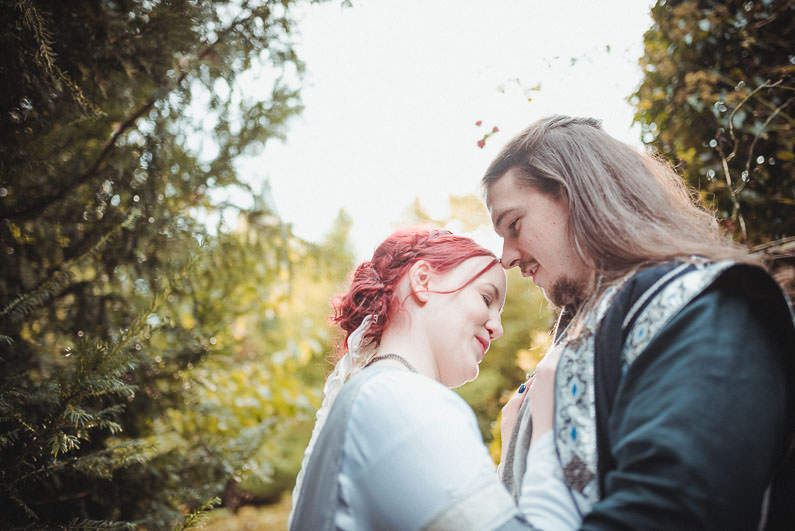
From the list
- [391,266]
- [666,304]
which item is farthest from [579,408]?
[391,266]

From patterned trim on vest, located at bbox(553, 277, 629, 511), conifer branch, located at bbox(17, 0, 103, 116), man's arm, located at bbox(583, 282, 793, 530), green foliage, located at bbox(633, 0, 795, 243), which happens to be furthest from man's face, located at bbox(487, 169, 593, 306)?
conifer branch, located at bbox(17, 0, 103, 116)

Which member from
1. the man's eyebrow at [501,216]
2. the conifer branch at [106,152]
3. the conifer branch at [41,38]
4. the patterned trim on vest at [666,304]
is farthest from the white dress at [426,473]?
the conifer branch at [106,152]

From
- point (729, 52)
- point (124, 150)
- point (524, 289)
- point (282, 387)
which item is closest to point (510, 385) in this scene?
point (524, 289)

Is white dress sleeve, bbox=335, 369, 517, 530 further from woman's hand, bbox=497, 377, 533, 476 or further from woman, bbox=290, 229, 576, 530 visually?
woman's hand, bbox=497, 377, 533, 476

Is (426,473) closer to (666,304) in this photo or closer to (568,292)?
(666,304)

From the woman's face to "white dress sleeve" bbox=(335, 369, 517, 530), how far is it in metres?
0.46

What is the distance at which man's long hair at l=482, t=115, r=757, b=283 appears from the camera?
1370 millimetres

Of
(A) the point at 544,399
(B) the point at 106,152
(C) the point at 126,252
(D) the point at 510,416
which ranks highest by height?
(B) the point at 106,152

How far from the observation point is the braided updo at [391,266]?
72.4 inches

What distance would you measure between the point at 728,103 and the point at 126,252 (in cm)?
309

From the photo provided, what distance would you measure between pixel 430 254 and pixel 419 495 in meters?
0.98

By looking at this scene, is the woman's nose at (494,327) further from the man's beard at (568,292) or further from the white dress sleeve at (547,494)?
the white dress sleeve at (547,494)

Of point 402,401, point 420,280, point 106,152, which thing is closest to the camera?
point 402,401

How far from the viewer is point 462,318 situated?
1754 millimetres
